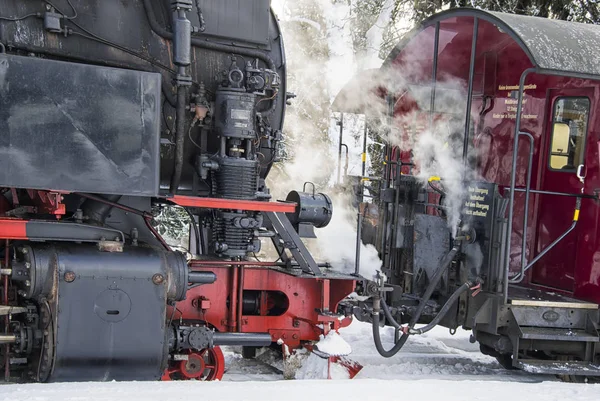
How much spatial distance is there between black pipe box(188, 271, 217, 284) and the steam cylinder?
100 centimetres

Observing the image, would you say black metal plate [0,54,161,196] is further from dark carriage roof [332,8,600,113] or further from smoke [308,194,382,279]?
dark carriage roof [332,8,600,113]

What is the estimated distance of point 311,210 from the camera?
6.01 metres

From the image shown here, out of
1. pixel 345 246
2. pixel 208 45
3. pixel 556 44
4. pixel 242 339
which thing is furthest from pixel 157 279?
pixel 345 246

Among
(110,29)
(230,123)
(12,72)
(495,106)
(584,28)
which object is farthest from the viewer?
(495,106)

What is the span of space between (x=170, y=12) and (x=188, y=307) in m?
2.23

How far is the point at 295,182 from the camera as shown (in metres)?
14.2

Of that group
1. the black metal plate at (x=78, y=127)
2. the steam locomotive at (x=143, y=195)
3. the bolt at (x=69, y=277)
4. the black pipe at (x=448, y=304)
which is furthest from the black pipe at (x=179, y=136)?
the black pipe at (x=448, y=304)

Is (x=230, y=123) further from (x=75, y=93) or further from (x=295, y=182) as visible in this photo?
(x=295, y=182)

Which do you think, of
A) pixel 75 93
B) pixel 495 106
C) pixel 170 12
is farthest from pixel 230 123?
pixel 495 106

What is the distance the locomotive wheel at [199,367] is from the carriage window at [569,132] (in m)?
3.75

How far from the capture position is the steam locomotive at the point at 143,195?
455 cm

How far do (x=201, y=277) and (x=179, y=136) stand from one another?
1.04 metres

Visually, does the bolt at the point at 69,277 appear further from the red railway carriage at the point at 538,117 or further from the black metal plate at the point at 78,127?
the red railway carriage at the point at 538,117

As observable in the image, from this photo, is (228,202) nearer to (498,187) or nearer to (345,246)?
(498,187)
